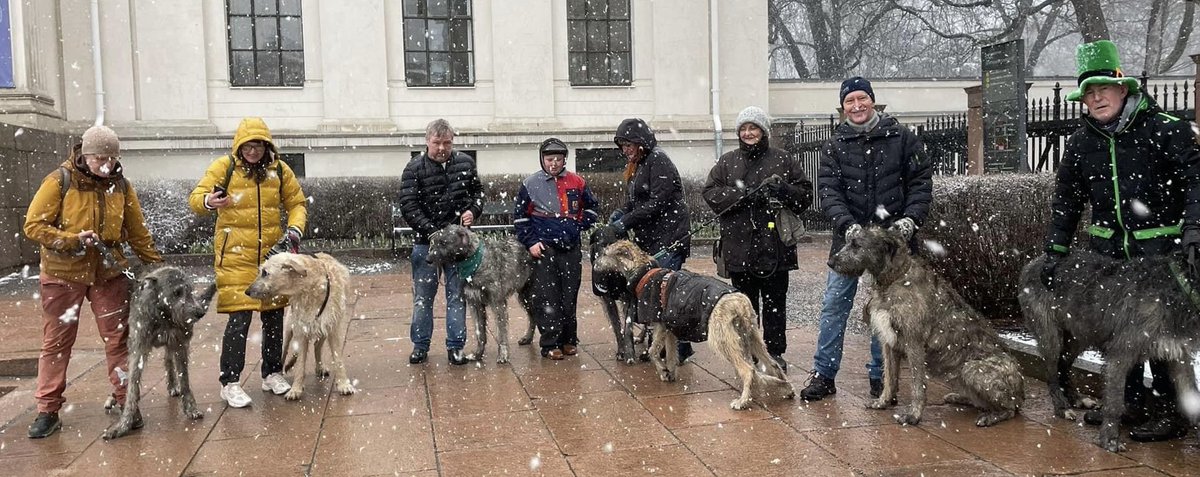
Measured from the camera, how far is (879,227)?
17.1 feet

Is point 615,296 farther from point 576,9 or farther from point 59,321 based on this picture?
point 576,9

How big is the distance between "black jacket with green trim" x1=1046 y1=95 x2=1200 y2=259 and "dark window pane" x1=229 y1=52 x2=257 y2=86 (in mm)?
18609

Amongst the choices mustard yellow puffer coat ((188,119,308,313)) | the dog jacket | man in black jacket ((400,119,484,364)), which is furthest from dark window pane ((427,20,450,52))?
the dog jacket

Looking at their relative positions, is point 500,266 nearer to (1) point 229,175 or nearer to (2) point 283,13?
(1) point 229,175

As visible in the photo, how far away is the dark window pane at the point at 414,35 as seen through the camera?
20.4 metres

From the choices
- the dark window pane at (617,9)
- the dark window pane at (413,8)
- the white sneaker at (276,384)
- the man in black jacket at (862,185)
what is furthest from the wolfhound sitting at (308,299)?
the dark window pane at (617,9)

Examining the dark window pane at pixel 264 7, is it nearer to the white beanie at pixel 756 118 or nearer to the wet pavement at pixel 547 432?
the wet pavement at pixel 547 432

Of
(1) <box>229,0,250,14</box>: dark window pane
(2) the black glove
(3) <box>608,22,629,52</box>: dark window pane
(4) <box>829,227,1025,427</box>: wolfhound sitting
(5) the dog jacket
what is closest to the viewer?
(2) the black glove

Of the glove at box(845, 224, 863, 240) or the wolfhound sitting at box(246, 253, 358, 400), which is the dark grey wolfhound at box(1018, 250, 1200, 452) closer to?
the glove at box(845, 224, 863, 240)

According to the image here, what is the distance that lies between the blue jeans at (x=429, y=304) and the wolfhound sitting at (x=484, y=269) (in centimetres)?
10

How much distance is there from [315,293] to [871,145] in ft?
12.7

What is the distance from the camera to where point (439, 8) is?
20.4 m

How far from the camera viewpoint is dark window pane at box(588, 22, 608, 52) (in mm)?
20938

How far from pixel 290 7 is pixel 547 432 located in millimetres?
17522
